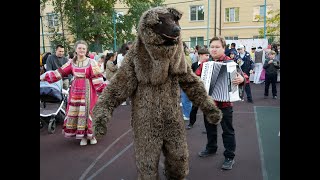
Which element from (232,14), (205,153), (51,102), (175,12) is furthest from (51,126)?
(232,14)

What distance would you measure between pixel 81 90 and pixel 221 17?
2892 centimetres

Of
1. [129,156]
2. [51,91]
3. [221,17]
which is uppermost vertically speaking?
[221,17]

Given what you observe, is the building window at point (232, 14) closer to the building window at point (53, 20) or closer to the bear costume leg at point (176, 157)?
the building window at point (53, 20)

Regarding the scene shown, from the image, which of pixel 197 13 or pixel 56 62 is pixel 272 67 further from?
pixel 197 13

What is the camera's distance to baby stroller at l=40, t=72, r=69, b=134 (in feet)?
23.0

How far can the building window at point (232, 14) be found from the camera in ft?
106

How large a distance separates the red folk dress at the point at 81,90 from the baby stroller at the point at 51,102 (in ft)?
4.31

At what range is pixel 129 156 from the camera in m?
5.48

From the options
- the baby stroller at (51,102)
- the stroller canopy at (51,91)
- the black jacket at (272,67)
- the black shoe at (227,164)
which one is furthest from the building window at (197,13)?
the black shoe at (227,164)

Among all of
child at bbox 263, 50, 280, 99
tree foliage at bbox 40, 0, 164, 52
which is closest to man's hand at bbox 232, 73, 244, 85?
child at bbox 263, 50, 280, 99
